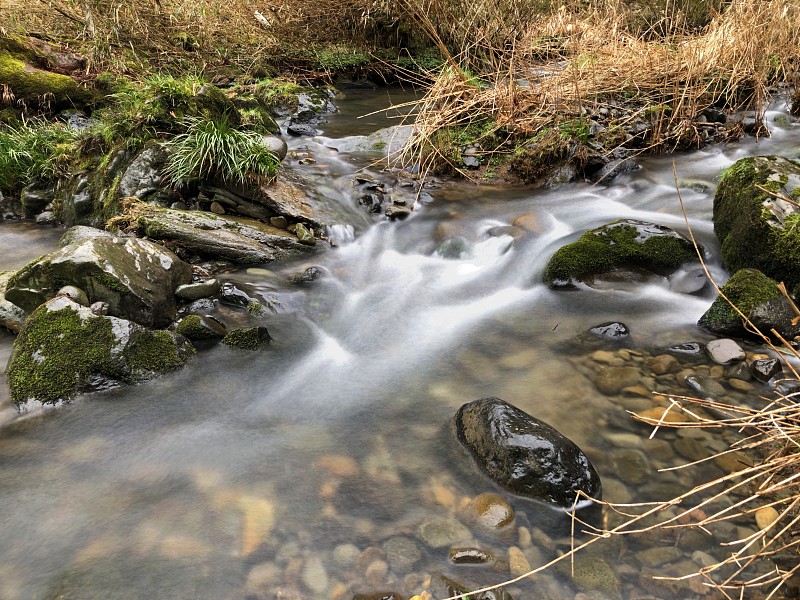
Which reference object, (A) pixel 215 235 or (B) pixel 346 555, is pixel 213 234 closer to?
(A) pixel 215 235

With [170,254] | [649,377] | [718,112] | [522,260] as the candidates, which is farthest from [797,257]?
[170,254]

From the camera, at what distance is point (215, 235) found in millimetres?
5207

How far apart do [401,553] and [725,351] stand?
272 cm

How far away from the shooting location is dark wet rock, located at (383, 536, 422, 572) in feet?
7.92

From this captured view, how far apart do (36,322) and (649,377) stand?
13.6ft

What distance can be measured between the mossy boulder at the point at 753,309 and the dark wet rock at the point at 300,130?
6587mm

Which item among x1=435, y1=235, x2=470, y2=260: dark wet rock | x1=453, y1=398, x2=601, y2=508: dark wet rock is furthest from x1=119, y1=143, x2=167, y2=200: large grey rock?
x1=453, y1=398, x2=601, y2=508: dark wet rock

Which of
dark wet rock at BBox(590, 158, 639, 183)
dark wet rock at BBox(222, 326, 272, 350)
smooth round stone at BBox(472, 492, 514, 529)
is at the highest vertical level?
dark wet rock at BBox(590, 158, 639, 183)

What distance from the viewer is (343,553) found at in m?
2.48

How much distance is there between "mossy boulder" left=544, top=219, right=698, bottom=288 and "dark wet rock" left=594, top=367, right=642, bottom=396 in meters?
1.30

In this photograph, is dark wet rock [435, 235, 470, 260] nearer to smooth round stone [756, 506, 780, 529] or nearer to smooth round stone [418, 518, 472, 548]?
smooth round stone [418, 518, 472, 548]

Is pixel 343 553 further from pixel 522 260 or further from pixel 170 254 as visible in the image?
pixel 522 260

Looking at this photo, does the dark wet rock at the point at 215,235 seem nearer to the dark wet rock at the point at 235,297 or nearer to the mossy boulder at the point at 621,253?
the dark wet rock at the point at 235,297

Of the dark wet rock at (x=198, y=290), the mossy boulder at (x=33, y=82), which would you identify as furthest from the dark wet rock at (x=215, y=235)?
the mossy boulder at (x=33, y=82)
